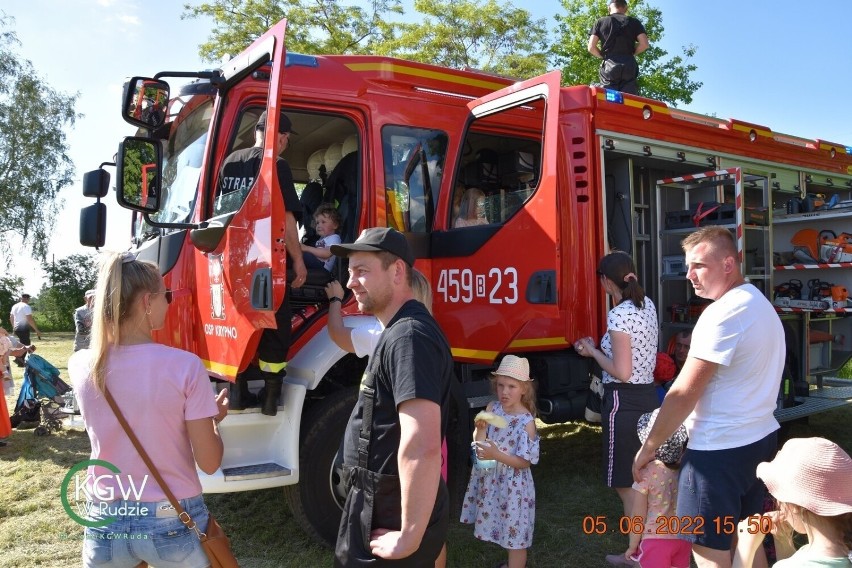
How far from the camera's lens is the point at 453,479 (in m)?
3.93

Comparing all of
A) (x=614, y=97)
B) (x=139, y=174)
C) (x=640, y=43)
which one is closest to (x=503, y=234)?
(x=614, y=97)

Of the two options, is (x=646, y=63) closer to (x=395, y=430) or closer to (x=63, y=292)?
(x=395, y=430)

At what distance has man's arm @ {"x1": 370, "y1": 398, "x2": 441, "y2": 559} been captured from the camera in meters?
1.70

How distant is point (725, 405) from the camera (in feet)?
8.03

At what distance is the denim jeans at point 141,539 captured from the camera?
6.34ft

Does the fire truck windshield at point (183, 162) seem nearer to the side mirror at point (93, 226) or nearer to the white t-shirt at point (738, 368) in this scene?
the side mirror at point (93, 226)

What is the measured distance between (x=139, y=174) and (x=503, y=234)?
204cm

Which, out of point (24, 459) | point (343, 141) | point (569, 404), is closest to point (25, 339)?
point (24, 459)

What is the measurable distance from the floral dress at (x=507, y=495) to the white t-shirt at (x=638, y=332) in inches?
24.4

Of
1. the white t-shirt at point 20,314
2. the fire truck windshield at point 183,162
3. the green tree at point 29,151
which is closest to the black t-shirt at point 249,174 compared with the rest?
the fire truck windshield at point 183,162

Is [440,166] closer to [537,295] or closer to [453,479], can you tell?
[537,295]

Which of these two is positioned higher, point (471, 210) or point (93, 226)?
point (471, 210)

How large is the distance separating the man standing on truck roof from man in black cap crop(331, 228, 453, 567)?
4091mm
